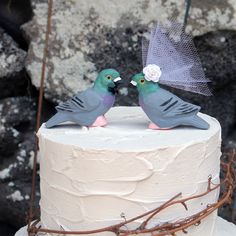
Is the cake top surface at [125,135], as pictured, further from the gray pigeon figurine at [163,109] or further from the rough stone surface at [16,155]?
the rough stone surface at [16,155]

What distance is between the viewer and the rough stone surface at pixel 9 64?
1.58 metres

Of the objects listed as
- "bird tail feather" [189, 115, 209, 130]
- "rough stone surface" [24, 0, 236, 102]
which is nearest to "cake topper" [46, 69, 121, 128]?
"bird tail feather" [189, 115, 209, 130]

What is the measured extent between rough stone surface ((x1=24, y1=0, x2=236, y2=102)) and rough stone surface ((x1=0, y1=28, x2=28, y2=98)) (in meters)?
0.03

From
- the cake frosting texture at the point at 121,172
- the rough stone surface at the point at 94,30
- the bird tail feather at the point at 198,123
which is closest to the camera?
the cake frosting texture at the point at 121,172

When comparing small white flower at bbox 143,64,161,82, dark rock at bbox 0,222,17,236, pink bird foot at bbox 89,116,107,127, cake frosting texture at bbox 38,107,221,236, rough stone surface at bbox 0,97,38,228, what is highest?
small white flower at bbox 143,64,161,82

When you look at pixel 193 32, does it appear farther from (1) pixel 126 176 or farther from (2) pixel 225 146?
(1) pixel 126 176

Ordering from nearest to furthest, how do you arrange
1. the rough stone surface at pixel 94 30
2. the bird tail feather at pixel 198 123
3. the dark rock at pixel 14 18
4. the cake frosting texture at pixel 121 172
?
the cake frosting texture at pixel 121 172
the bird tail feather at pixel 198 123
the rough stone surface at pixel 94 30
the dark rock at pixel 14 18

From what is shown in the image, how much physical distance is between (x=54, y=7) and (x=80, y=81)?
19cm

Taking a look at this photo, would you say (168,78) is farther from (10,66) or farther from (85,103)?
(10,66)

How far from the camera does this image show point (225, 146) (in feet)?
5.31

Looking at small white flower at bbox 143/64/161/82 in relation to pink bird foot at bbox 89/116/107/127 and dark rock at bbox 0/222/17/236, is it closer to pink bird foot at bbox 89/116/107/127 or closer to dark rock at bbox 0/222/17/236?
pink bird foot at bbox 89/116/107/127

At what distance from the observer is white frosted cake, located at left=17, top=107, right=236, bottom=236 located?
3.17 ft

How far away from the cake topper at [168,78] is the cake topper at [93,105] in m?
0.04

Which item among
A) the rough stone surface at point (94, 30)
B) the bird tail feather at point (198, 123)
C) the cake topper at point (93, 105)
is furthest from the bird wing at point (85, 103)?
the rough stone surface at point (94, 30)
